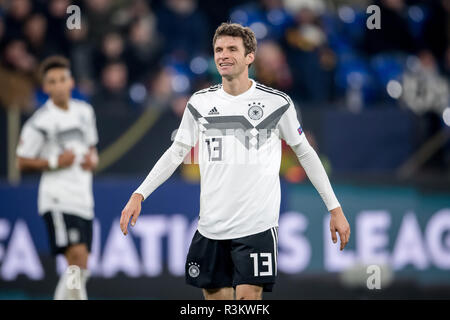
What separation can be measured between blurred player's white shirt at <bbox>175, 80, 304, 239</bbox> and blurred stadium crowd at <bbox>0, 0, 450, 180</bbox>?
14.7ft

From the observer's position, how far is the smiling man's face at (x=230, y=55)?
5.64m

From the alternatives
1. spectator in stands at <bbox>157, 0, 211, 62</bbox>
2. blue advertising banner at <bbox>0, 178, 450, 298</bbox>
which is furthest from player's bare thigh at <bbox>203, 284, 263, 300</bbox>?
spectator in stands at <bbox>157, 0, 211, 62</bbox>

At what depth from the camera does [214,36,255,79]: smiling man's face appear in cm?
564

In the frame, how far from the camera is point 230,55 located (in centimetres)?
564

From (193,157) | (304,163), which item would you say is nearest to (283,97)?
(304,163)

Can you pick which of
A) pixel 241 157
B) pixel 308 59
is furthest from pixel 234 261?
pixel 308 59

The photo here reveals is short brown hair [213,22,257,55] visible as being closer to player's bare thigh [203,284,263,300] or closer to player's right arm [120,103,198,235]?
player's right arm [120,103,198,235]

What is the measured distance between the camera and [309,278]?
1000 cm

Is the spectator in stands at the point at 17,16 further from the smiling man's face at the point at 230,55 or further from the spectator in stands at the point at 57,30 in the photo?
the smiling man's face at the point at 230,55

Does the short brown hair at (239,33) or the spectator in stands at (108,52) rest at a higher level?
the spectator in stands at (108,52)

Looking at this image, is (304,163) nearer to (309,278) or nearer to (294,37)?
(309,278)

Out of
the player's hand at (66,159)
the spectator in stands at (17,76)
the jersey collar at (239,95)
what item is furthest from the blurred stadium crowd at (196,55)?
the jersey collar at (239,95)

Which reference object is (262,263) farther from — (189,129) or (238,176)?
(189,129)

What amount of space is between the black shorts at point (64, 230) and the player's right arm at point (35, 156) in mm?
436
